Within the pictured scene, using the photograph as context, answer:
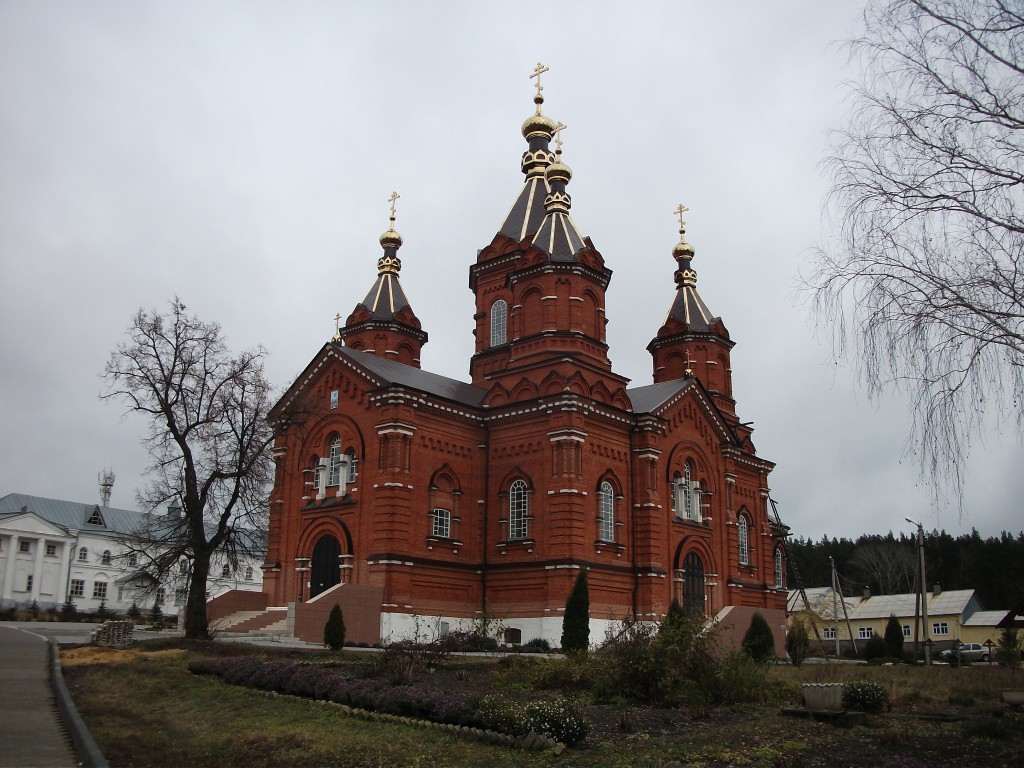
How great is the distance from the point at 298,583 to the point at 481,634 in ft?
24.7

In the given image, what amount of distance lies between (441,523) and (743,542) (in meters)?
16.3

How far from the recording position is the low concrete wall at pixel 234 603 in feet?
114

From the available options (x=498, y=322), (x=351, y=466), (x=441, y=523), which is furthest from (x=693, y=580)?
(x=351, y=466)

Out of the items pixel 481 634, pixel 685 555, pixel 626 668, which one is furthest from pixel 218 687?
pixel 685 555

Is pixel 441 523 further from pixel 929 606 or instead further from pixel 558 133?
pixel 929 606

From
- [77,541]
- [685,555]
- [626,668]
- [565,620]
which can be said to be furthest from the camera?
[77,541]

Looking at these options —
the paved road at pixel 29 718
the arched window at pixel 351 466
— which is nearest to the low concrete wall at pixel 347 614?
the arched window at pixel 351 466

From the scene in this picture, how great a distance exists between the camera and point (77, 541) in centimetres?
6550

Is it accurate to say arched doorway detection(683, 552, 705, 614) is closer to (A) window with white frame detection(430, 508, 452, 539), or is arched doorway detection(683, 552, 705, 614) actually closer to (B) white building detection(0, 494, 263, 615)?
(A) window with white frame detection(430, 508, 452, 539)

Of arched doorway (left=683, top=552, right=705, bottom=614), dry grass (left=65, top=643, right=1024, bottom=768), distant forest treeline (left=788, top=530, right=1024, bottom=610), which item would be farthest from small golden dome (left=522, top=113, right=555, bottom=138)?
distant forest treeline (left=788, top=530, right=1024, bottom=610)

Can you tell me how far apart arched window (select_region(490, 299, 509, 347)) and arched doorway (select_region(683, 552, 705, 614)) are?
38.0ft

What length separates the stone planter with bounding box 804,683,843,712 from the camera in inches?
579

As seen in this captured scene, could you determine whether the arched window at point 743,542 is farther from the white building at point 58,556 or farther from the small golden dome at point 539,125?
the white building at point 58,556

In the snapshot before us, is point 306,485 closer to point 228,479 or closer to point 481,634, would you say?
point 228,479
